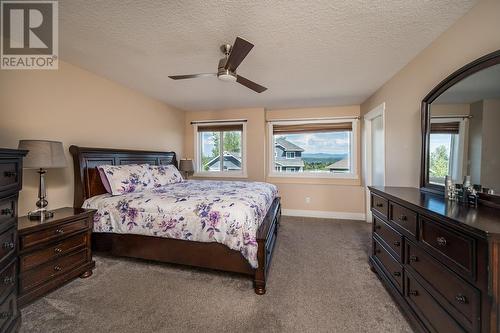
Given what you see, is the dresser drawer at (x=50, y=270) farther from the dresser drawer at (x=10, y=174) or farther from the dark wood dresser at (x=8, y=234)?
the dresser drawer at (x=10, y=174)

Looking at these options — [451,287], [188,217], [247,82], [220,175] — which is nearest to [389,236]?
[451,287]

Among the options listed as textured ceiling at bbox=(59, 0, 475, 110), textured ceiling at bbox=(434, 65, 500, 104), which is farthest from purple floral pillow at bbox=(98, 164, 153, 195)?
textured ceiling at bbox=(434, 65, 500, 104)

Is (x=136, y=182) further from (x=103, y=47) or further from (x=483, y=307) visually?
(x=483, y=307)

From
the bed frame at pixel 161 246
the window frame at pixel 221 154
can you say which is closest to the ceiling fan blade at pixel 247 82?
the bed frame at pixel 161 246

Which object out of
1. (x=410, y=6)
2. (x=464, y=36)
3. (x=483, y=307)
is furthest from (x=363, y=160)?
(x=483, y=307)

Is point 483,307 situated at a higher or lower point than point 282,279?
higher

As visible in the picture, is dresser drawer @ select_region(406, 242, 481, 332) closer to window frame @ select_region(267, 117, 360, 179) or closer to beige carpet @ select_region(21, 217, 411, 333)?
beige carpet @ select_region(21, 217, 411, 333)

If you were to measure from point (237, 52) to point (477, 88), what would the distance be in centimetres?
182

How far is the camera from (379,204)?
208cm

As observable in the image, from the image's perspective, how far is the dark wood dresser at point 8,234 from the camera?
4.18 ft

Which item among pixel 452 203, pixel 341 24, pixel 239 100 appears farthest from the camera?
pixel 239 100

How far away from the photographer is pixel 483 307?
3.07 feet

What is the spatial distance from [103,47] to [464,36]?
3.27m

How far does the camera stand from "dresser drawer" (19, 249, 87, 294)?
1.64 m
